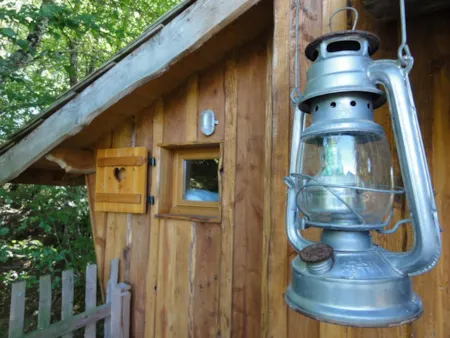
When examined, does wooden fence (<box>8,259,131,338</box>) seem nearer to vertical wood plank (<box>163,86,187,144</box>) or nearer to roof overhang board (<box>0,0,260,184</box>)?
roof overhang board (<box>0,0,260,184</box>)

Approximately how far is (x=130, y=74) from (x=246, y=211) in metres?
0.98

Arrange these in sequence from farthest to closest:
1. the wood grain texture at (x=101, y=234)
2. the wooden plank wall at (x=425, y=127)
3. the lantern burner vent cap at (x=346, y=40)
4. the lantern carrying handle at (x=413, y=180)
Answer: the wood grain texture at (x=101, y=234)
the wooden plank wall at (x=425, y=127)
the lantern burner vent cap at (x=346, y=40)
the lantern carrying handle at (x=413, y=180)

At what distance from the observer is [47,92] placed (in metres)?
4.14

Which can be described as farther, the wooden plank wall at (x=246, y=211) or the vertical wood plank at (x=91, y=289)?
the vertical wood plank at (x=91, y=289)

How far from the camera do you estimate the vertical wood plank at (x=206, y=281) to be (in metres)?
1.75

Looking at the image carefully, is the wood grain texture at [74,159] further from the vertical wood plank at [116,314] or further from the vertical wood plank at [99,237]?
the vertical wood plank at [116,314]

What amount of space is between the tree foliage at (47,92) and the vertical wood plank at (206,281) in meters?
2.26

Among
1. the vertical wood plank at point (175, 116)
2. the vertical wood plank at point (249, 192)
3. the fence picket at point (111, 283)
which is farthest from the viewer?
the fence picket at point (111, 283)

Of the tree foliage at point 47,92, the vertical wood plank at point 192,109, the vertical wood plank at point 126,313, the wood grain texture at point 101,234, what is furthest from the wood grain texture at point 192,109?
the tree foliage at point 47,92

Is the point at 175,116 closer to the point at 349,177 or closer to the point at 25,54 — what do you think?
the point at 349,177

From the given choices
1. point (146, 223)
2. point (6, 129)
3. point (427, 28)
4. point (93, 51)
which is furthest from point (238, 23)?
point (93, 51)

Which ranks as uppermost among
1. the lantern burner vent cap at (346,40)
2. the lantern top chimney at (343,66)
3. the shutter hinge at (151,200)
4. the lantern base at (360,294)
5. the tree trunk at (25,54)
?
the tree trunk at (25,54)

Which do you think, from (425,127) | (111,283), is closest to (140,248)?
(111,283)

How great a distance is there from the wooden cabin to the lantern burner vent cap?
1.28ft
